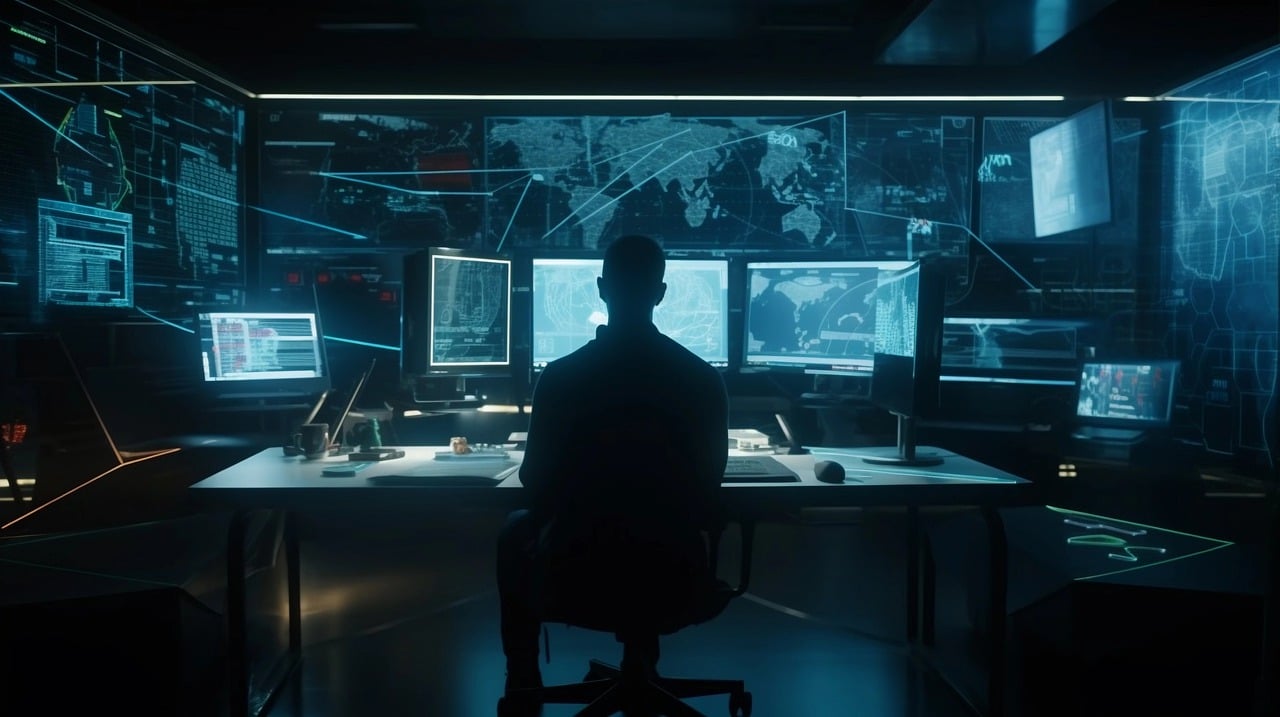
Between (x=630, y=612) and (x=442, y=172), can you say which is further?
(x=442, y=172)

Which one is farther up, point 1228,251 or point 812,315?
point 1228,251

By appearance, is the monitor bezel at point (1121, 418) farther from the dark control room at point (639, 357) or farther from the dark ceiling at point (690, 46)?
the dark ceiling at point (690, 46)

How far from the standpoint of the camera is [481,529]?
406 centimetres

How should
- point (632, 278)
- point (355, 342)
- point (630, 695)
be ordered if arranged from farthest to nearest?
point (355, 342)
point (630, 695)
point (632, 278)

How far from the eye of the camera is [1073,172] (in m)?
3.73

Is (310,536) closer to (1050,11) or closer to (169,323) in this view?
(169,323)

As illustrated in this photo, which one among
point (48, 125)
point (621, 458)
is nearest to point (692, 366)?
point (621, 458)

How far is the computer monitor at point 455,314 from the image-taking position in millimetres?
2480

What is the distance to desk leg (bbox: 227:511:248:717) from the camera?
6.03ft

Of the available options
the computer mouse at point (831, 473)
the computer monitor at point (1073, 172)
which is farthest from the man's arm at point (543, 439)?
the computer monitor at point (1073, 172)

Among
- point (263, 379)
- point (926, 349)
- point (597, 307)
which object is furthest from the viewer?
point (263, 379)

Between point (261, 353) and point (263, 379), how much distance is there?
0.12m

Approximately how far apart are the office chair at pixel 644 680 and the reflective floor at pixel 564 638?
0.34 meters

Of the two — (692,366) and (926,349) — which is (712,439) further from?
(926,349)
